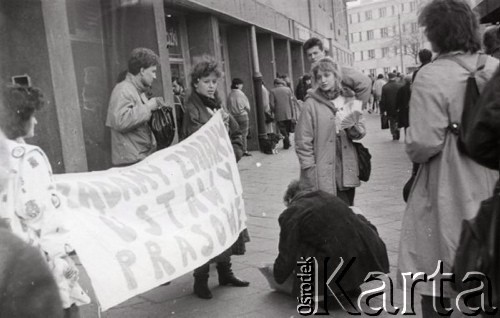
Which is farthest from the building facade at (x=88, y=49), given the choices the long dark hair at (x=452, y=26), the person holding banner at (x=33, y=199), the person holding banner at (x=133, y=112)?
the long dark hair at (x=452, y=26)

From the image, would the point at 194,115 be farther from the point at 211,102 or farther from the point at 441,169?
the point at 441,169

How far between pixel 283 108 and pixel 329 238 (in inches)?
446

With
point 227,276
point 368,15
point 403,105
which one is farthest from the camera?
point 368,15

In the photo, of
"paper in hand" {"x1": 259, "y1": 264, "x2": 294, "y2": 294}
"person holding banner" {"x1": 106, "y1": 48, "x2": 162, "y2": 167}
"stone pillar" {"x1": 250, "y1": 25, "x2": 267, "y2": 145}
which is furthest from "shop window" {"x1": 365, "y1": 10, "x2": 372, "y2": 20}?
"paper in hand" {"x1": 259, "y1": 264, "x2": 294, "y2": 294}

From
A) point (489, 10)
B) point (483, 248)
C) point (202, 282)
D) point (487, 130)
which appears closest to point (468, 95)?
point (487, 130)

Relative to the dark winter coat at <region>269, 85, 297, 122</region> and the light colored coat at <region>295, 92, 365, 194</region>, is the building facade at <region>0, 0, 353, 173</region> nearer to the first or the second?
the dark winter coat at <region>269, 85, 297, 122</region>

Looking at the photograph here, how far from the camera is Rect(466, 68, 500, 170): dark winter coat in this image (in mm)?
2066

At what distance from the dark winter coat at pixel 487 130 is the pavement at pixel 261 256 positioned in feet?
6.17

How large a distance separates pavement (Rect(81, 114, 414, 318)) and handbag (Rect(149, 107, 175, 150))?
3.50ft

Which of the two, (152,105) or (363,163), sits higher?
(152,105)

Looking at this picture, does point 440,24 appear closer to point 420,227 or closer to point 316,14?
point 420,227

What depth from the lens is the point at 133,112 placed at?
477cm

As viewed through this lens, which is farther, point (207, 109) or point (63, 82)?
point (63, 82)

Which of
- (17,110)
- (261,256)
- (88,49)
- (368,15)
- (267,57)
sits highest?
(368,15)
